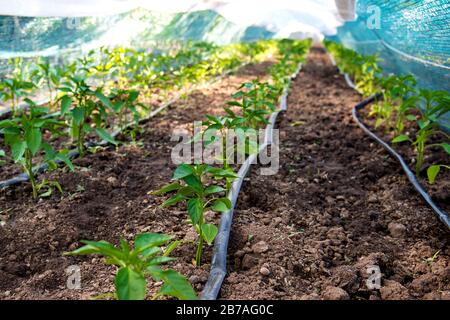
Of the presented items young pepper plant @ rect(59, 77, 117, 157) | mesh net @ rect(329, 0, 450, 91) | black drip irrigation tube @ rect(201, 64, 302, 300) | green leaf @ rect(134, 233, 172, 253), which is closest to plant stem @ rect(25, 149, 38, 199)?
young pepper plant @ rect(59, 77, 117, 157)

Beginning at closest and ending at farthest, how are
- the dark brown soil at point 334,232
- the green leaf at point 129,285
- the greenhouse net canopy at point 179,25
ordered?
the green leaf at point 129,285 < the dark brown soil at point 334,232 < the greenhouse net canopy at point 179,25

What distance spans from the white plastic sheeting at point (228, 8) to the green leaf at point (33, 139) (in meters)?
1.82

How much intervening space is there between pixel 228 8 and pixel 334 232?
617cm

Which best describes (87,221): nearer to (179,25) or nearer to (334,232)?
(334,232)

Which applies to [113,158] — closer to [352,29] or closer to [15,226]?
[15,226]

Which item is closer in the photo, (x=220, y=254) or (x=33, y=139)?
(x=220, y=254)

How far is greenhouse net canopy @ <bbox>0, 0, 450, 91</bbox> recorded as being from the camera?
364 centimetres

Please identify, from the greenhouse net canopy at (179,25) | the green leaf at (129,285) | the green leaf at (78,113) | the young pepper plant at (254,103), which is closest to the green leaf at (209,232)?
the green leaf at (129,285)

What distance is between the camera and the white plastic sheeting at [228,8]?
3.97 meters

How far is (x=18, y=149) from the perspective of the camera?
7.40 feet

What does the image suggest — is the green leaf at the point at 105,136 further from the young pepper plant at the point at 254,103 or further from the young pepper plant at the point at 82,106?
the young pepper plant at the point at 254,103

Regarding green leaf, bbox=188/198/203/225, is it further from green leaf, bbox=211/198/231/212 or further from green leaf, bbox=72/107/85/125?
green leaf, bbox=72/107/85/125

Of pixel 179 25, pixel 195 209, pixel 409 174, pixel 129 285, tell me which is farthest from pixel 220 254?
pixel 179 25
